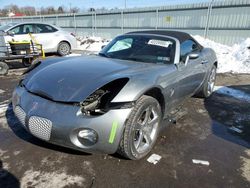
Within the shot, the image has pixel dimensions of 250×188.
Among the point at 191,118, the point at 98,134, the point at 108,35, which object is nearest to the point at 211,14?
the point at 108,35

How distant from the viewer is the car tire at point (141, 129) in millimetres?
2471

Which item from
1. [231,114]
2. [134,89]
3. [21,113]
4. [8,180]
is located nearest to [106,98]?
[134,89]

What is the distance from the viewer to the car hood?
2.51m

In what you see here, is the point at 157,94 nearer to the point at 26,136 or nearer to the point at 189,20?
the point at 26,136

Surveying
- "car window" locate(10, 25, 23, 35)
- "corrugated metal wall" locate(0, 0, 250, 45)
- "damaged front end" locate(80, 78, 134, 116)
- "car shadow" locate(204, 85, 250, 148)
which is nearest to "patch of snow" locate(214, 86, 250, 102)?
"car shadow" locate(204, 85, 250, 148)

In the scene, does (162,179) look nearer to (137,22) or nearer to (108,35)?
(137,22)

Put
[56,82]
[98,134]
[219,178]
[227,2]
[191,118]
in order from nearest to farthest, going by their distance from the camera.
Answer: [98,134], [219,178], [56,82], [191,118], [227,2]

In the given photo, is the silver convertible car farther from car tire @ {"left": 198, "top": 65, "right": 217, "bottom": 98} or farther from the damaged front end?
car tire @ {"left": 198, "top": 65, "right": 217, "bottom": 98}

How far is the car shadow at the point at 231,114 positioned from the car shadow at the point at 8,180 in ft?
9.20

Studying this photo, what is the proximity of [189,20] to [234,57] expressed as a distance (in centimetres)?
442

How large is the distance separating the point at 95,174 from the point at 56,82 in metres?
1.15

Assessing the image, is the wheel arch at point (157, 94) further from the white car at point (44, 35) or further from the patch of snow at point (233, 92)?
the white car at point (44, 35)

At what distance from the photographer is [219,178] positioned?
2.49 meters

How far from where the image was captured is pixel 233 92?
5.74m
